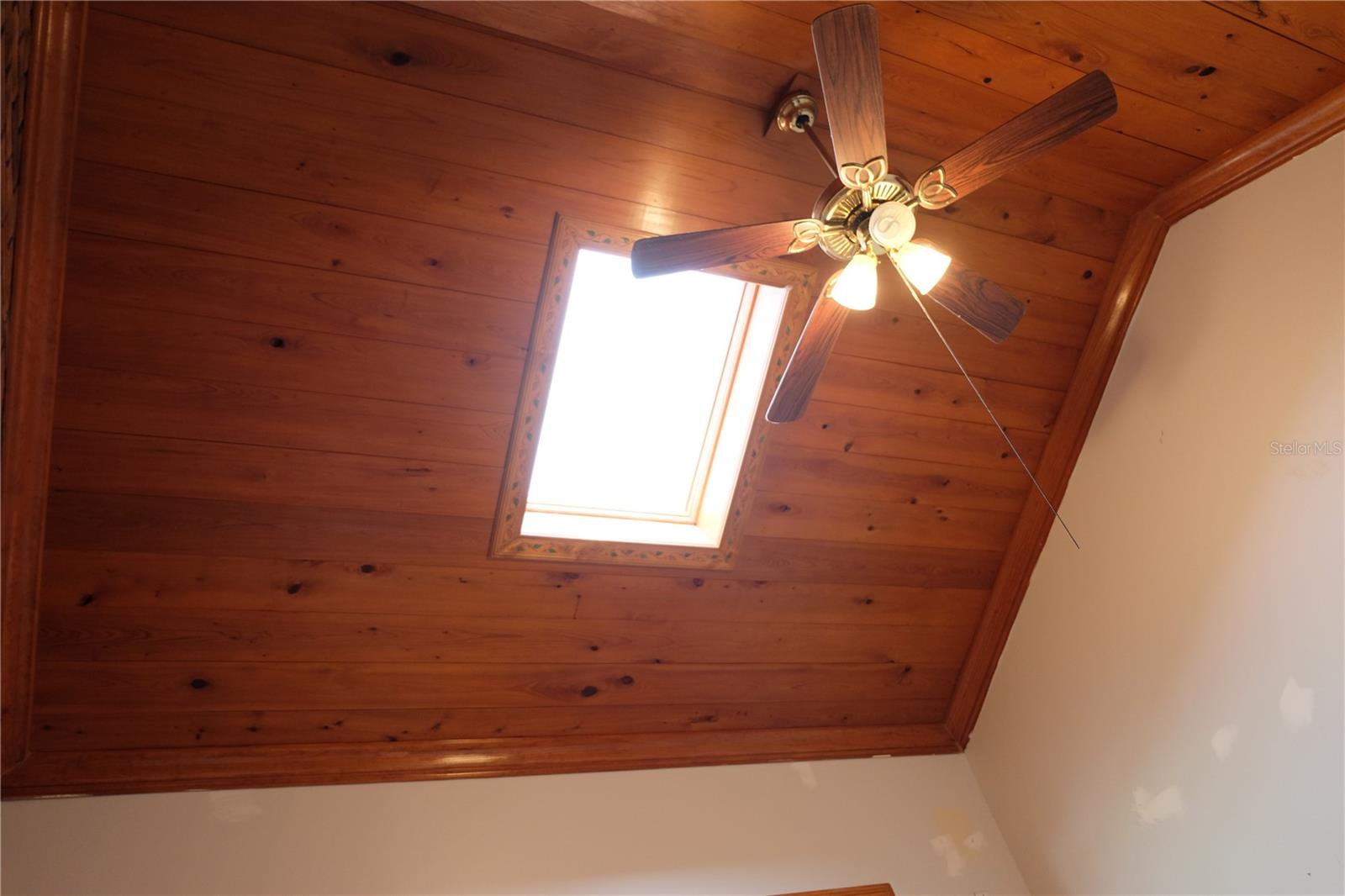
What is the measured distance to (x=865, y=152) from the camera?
1243mm

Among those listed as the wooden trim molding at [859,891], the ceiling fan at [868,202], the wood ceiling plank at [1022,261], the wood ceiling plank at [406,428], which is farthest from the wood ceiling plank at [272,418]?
the wooden trim molding at [859,891]

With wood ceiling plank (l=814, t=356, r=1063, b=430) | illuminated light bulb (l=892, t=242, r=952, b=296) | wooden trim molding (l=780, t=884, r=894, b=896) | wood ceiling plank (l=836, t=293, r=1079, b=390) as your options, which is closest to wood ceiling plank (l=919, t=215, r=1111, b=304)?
wood ceiling plank (l=836, t=293, r=1079, b=390)

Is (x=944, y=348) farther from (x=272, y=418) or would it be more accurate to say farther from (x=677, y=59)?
(x=272, y=418)

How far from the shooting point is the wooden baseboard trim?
188 centimetres

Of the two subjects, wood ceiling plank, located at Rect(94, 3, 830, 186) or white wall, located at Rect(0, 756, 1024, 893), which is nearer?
wood ceiling plank, located at Rect(94, 3, 830, 186)

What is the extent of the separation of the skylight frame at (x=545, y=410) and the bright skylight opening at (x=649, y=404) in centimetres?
2

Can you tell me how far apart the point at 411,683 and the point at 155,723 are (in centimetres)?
56

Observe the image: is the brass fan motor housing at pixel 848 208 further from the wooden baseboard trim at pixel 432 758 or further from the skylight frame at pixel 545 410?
the wooden baseboard trim at pixel 432 758

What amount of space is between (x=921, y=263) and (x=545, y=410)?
3.06 feet

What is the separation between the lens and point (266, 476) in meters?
1.78

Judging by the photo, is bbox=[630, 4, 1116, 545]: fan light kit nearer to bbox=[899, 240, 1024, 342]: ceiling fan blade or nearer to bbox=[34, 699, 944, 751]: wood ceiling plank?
bbox=[899, 240, 1024, 342]: ceiling fan blade

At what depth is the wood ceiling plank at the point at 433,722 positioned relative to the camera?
1.90 metres

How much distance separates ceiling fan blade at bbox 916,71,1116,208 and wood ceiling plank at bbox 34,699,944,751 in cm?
158

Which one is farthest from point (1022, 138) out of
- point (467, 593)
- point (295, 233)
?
point (467, 593)
